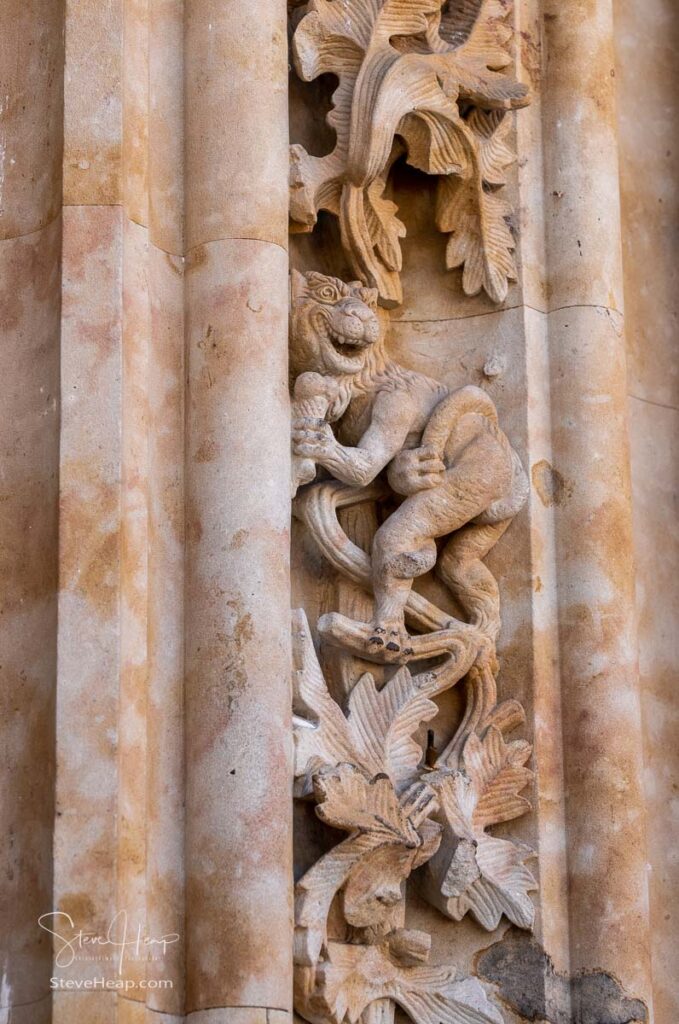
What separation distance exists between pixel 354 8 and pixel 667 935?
6.92 feet

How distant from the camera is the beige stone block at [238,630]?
429 centimetres

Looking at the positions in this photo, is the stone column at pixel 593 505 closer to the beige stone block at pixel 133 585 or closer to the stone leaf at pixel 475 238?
the stone leaf at pixel 475 238

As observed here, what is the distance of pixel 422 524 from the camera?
4.85 meters

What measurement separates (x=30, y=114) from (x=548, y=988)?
2024 mm

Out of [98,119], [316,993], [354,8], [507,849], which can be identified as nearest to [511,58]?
[354,8]

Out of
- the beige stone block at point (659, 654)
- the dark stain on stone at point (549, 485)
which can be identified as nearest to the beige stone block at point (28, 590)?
the dark stain on stone at point (549, 485)

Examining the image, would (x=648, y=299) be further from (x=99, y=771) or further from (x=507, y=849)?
(x=99, y=771)

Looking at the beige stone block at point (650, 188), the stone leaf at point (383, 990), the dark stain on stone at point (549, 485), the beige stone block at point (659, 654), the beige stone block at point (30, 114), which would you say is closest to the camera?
the stone leaf at point (383, 990)

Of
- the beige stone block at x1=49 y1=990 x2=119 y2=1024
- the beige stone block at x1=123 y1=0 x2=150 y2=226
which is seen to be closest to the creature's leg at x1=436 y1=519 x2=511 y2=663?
the beige stone block at x1=123 y1=0 x2=150 y2=226

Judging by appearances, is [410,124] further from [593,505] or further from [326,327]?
[593,505]

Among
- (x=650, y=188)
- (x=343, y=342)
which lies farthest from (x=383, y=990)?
(x=650, y=188)
